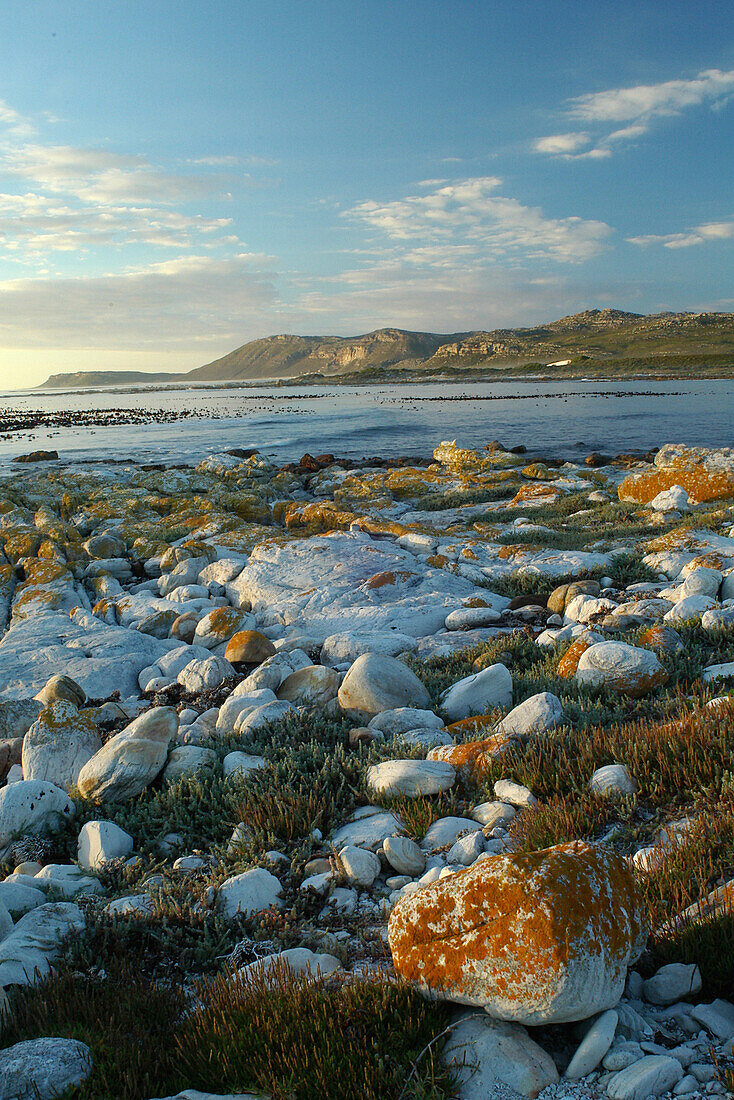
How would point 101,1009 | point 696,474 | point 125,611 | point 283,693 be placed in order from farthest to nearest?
point 696,474
point 125,611
point 283,693
point 101,1009

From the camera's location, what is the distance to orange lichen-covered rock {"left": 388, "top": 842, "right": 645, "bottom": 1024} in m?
2.16

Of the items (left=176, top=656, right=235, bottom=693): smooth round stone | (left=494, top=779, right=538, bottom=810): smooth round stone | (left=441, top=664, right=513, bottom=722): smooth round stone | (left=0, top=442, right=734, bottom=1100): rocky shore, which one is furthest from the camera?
(left=176, top=656, right=235, bottom=693): smooth round stone

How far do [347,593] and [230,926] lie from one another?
660cm

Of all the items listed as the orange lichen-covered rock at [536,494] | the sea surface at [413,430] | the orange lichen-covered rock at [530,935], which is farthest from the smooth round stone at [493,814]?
the sea surface at [413,430]

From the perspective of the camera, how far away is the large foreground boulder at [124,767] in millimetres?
4668

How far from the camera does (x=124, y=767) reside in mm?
4727

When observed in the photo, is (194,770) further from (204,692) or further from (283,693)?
(204,692)

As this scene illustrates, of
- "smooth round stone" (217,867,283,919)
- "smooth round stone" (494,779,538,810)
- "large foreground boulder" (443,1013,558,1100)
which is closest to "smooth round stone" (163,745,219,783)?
"smooth round stone" (217,867,283,919)

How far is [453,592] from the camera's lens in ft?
31.1

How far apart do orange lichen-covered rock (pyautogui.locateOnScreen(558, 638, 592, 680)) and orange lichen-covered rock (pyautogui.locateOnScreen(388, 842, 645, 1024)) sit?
347 cm

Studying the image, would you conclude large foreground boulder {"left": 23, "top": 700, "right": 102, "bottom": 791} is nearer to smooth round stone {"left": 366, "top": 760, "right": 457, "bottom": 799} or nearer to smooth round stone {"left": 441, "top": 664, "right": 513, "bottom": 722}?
smooth round stone {"left": 366, "top": 760, "right": 457, "bottom": 799}

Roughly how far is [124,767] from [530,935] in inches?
139

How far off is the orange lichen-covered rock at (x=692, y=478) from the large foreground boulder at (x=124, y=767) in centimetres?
1353

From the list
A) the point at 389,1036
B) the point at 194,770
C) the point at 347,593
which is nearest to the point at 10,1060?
the point at 389,1036
